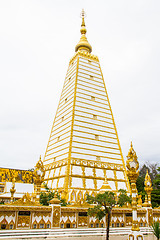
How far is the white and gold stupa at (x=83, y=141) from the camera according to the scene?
21.7m

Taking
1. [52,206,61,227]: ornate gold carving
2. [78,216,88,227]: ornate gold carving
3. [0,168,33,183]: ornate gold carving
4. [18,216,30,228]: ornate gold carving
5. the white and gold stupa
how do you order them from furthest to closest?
[0,168,33,183]: ornate gold carving
the white and gold stupa
[78,216,88,227]: ornate gold carving
[52,206,61,227]: ornate gold carving
[18,216,30,228]: ornate gold carving

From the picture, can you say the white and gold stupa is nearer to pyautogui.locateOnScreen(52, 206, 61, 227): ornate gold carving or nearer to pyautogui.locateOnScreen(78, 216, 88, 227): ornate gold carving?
pyautogui.locateOnScreen(78, 216, 88, 227): ornate gold carving

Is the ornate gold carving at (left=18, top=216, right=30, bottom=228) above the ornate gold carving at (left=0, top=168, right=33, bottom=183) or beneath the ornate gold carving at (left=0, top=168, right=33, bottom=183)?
beneath

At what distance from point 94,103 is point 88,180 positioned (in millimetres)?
10504

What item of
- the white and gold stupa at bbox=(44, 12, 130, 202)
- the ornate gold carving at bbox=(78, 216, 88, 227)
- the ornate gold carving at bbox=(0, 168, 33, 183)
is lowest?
the ornate gold carving at bbox=(78, 216, 88, 227)

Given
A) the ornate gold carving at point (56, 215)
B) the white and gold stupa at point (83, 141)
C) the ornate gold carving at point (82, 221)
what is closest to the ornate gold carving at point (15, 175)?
the white and gold stupa at point (83, 141)

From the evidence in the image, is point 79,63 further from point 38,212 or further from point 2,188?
point 38,212

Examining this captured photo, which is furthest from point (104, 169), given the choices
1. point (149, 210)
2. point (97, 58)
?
point (97, 58)

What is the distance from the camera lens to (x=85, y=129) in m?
25.0

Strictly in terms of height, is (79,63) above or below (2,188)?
above

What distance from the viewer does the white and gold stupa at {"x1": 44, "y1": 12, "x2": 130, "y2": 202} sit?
21.7 metres

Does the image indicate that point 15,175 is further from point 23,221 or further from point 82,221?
point 23,221

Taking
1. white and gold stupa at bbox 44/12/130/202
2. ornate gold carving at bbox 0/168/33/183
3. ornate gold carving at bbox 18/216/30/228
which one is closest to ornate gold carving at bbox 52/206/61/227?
ornate gold carving at bbox 18/216/30/228

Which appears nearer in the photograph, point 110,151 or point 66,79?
point 110,151
